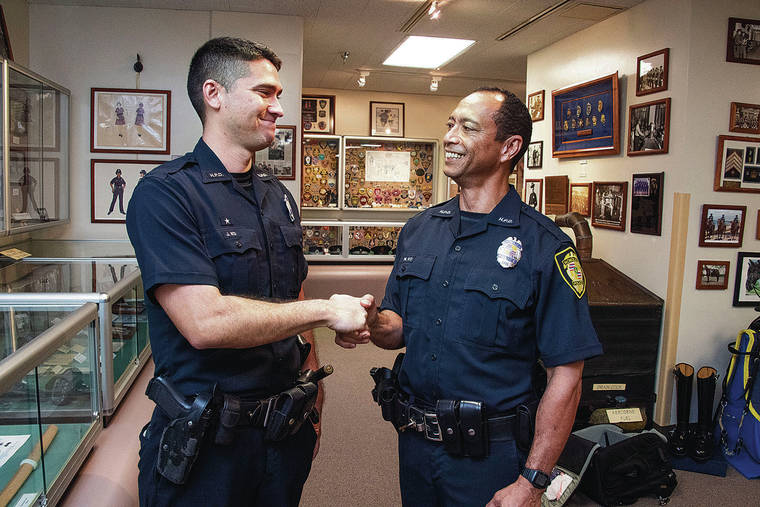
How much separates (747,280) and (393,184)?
19.2 ft

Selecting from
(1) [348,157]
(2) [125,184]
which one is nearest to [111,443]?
(2) [125,184]

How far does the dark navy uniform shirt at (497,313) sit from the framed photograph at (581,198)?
133 inches

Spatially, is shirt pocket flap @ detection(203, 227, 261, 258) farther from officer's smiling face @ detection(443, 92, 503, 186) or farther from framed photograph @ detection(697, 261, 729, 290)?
framed photograph @ detection(697, 261, 729, 290)

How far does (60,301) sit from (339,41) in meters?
4.59

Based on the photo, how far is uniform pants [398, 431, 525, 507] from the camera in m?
1.75

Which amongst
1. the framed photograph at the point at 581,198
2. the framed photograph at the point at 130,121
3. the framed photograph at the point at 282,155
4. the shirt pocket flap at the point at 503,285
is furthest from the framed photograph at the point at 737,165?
the framed photograph at the point at 130,121

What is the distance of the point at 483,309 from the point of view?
1810 mm

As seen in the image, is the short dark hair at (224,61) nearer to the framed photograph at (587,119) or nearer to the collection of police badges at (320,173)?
the framed photograph at (587,119)

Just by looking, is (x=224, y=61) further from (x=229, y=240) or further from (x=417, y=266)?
(x=417, y=266)

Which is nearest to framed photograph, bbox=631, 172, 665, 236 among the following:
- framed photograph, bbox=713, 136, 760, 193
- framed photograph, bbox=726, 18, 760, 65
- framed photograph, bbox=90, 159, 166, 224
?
framed photograph, bbox=713, 136, 760, 193

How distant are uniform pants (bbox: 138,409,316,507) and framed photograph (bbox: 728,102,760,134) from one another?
12.3 ft

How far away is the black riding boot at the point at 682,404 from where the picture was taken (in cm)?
388

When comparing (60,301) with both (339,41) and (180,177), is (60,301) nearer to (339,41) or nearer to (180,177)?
(180,177)

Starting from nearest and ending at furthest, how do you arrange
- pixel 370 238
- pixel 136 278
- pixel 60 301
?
pixel 60 301 < pixel 136 278 < pixel 370 238
